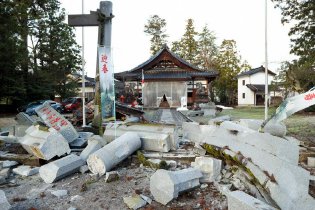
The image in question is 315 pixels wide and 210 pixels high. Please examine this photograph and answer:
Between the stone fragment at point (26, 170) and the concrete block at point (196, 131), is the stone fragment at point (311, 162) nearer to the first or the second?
the concrete block at point (196, 131)

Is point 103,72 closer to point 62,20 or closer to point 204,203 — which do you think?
point 204,203

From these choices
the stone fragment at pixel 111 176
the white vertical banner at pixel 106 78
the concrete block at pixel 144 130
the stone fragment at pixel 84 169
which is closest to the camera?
the stone fragment at pixel 111 176

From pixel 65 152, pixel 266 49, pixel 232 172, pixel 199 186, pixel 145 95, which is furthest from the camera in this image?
pixel 145 95

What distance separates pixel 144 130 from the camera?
7129 millimetres

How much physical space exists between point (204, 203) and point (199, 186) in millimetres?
524

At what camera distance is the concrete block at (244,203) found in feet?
10.8

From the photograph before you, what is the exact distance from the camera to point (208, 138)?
593 cm

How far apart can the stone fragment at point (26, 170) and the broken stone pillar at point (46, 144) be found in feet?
0.99

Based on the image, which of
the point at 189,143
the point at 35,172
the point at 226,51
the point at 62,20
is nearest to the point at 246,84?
the point at 226,51

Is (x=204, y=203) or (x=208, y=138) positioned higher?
(x=208, y=138)

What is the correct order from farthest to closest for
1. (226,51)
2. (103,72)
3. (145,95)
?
(226,51) < (145,95) < (103,72)

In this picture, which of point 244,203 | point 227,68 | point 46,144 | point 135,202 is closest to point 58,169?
point 46,144

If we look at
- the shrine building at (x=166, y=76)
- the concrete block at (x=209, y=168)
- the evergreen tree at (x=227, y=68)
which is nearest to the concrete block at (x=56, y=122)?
the concrete block at (x=209, y=168)

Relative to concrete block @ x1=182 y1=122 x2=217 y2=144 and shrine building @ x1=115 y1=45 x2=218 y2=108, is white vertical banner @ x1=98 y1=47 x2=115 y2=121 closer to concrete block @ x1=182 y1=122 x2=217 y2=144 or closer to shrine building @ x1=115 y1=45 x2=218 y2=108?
concrete block @ x1=182 y1=122 x2=217 y2=144
